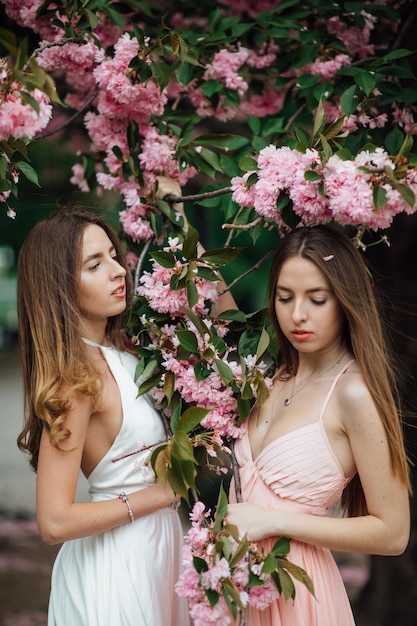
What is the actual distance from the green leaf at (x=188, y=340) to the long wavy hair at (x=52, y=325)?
0.95 ft

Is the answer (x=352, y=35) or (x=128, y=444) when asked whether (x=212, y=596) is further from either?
(x=352, y=35)

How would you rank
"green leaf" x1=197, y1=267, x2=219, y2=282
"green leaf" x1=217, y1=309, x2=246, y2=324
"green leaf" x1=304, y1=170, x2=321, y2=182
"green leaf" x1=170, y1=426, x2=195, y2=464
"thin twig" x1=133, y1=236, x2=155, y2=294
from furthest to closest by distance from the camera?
1. "thin twig" x1=133, y1=236, x2=155, y2=294
2. "green leaf" x1=217, y1=309, x2=246, y2=324
3. "green leaf" x1=197, y1=267, x2=219, y2=282
4. "green leaf" x1=304, y1=170, x2=321, y2=182
5. "green leaf" x1=170, y1=426, x2=195, y2=464

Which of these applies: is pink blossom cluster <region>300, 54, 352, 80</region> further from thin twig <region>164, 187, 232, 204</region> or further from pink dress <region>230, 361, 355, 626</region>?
pink dress <region>230, 361, 355, 626</region>

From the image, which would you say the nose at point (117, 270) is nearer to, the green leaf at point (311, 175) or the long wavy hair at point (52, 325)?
the long wavy hair at point (52, 325)

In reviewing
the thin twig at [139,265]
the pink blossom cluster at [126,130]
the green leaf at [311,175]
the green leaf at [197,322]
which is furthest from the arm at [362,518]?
the pink blossom cluster at [126,130]

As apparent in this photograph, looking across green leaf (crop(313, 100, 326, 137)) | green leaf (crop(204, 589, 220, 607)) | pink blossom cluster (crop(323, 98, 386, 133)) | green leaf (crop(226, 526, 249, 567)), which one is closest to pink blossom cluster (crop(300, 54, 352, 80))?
A: pink blossom cluster (crop(323, 98, 386, 133))

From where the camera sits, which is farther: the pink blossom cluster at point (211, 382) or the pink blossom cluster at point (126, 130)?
the pink blossom cluster at point (126, 130)

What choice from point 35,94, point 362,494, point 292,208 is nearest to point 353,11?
point 292,208

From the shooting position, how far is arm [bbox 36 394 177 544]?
2385mm

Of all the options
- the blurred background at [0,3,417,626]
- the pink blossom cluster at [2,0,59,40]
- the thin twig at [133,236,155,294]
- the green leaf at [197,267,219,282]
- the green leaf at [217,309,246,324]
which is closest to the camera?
the green leaf at [197,267,219,282]

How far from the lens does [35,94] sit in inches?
87.9

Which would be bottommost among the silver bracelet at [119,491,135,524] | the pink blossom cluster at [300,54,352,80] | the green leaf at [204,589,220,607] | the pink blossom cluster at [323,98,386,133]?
the green leaf at [204,589,220,607]

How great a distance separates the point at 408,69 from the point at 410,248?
45.6 inches

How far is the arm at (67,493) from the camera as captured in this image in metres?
2.38
